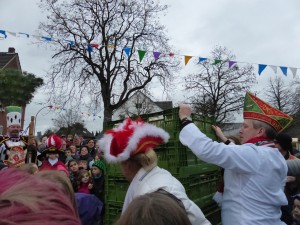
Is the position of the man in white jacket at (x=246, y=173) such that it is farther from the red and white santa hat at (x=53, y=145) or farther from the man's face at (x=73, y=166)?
the man's face at (x=73, y=166)

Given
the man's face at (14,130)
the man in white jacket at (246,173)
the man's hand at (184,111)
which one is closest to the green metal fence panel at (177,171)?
the man's hand at (184,111)

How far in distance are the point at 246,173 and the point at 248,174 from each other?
2 cm

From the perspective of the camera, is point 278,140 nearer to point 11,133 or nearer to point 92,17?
point 11,133

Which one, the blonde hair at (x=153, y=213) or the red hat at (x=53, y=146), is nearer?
the blonde hair at (x=153, y=213)

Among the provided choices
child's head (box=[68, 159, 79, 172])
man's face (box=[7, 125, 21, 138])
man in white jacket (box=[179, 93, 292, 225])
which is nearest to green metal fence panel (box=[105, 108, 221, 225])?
man in white jacket (box=[179, 93, 292, 225])

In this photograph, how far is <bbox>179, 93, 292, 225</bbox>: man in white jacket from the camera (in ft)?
7.84

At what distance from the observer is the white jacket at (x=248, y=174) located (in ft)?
7.83

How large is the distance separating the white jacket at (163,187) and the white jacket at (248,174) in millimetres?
289

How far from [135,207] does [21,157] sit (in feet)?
13.4

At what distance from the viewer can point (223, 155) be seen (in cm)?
238

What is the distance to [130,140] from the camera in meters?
2.56

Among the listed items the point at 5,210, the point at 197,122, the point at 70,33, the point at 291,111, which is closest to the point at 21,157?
the point at 197,122

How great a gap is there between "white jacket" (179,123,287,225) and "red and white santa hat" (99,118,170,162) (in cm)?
26

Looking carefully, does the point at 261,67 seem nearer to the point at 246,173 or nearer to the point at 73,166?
the point at 73,166
